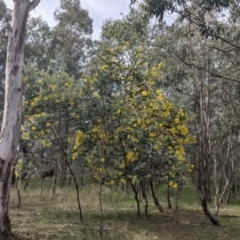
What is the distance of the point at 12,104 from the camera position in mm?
6520

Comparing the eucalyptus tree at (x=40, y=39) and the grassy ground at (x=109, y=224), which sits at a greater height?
the eucalyptus tree at (x=40, y=39)

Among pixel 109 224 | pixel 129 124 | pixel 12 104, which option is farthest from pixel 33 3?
pixel 109 224

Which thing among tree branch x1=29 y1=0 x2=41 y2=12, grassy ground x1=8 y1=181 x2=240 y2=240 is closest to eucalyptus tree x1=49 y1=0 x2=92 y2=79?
grassy ground x1=8 y1=181 x2=240 y2=240

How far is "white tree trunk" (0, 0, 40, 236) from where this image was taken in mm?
6332

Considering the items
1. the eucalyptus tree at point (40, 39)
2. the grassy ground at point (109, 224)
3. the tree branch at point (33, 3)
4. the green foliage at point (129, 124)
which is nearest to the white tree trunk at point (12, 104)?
the tree branch at point (33, 3)

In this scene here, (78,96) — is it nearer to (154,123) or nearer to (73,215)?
(154,123)

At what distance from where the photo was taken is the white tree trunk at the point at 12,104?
20.8 ft

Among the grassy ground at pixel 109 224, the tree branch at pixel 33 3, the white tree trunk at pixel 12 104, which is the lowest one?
the grassy ground at pixel 109 224

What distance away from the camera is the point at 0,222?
631cm

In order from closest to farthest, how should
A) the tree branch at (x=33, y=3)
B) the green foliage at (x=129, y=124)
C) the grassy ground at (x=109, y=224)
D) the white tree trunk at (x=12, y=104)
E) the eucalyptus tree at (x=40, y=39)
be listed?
the white tree trunk at (x=12, y=104)
the tree branch at (x=33, y=3)
the grassy ground at (x=109, y=224)
the green foliage at (x=129, y=124)
the eucalyptus tree at (x=40, y=39)

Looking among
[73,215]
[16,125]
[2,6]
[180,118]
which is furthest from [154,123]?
[2,6]

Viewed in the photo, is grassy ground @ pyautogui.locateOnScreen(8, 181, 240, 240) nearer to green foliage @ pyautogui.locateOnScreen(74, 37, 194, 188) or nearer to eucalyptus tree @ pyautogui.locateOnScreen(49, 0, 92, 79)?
green foliage @ pyautogui.locateOnScreen(74, 37, 194, 188)

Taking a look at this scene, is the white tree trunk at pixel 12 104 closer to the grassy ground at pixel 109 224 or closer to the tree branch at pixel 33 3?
the tree branch at pixel 33 3

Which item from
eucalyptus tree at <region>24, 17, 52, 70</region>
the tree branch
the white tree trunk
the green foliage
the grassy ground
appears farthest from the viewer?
eucalyptus tree at <region>24, 17, 52, 70</region>
